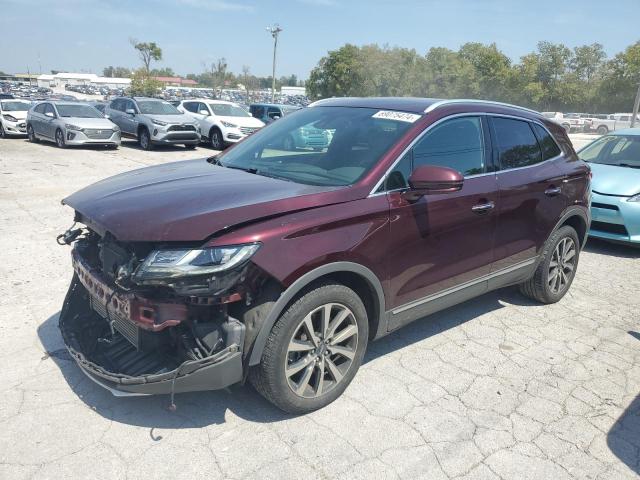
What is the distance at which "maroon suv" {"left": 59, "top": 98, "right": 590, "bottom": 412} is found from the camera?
2.58 metres

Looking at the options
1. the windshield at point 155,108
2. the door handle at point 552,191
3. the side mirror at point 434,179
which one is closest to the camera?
the side mirror at point 434,179

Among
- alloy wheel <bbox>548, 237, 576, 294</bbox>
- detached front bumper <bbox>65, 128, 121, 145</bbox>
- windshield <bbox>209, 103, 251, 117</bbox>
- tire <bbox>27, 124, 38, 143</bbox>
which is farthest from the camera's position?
windshield <bbox>209, 103, 251, 117</bbox>

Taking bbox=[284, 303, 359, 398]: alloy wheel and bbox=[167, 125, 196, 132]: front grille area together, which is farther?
bbox=[167, 125, 196, 132]: front grille area

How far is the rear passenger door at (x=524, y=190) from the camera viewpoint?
406cm

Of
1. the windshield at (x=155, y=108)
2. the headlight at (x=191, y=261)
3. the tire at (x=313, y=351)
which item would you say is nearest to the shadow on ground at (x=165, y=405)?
the tire at (x=313, y=351)

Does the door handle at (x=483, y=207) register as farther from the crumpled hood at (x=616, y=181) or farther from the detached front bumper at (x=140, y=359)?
the crumpled hood at (x=616, y=181)

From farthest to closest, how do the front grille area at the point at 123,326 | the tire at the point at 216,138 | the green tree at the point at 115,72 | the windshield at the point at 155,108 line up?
the green tree at the point at 115,72
the tire at the point at 216,138
the windshield at the point at 155,108
the front grille area at the point at 123,326

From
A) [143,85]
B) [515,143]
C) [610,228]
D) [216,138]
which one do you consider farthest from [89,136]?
[143,85]

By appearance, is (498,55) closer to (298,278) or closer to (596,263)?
(596,263)

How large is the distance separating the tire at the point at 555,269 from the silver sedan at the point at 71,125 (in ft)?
46.7

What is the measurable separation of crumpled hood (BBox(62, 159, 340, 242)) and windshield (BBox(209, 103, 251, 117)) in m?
15.4

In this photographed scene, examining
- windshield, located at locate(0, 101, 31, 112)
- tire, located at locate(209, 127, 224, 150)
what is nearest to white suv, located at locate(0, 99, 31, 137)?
windshield, located at locate(0, 101, 31, 112)

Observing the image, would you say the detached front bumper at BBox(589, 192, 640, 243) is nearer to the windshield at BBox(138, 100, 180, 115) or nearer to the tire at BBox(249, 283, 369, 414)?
the tire at BBox(249, 283, 369, 414)

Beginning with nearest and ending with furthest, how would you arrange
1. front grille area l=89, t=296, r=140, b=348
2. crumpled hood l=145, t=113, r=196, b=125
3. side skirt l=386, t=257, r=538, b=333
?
front grille area l=89, t=296, r=140, b=348 < side skirt l=386, t=257, r=538, b=333 < crumpled hood l=145, t=113, r=196, b=125
